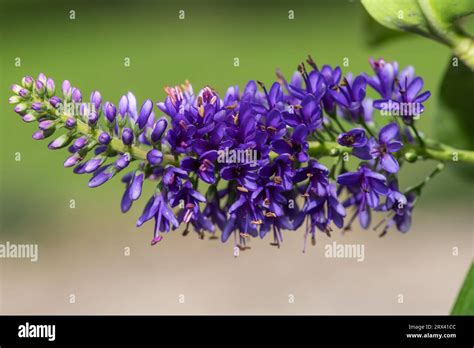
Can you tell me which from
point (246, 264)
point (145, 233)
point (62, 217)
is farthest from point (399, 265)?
point (62, 217)

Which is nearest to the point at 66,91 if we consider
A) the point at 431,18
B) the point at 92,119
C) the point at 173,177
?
the point at 92,119

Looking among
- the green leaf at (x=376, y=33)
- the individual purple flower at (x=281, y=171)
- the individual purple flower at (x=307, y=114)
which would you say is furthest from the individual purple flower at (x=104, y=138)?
the green leaf at (x=376, y=33)

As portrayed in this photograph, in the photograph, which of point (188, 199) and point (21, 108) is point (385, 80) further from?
point (21, 108)

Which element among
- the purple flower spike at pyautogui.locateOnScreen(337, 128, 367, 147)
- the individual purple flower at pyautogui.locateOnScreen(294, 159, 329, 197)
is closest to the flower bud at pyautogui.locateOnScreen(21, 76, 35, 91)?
the individual purple flower at pyautogui.locateOnScreen(294, 159, 329, 197)

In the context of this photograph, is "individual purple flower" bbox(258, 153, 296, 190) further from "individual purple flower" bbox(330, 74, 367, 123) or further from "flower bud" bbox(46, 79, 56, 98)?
"flower bud" bbox(46, 79, 56, 98)

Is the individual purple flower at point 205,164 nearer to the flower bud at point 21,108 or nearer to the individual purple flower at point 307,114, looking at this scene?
the individual purple flower at point 307,114
